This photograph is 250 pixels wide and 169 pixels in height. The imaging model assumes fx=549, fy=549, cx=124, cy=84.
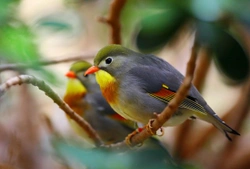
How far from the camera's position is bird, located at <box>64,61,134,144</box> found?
1163mm

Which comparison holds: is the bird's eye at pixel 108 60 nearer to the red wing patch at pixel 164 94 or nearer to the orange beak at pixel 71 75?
the red wing patch at pixel 164 94

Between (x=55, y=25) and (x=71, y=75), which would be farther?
(x=71, y=75)

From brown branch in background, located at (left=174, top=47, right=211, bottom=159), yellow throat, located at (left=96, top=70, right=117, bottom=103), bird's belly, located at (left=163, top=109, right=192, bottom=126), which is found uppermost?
yellow throat, located at (left=96, top=70, right=117, bottom=103)

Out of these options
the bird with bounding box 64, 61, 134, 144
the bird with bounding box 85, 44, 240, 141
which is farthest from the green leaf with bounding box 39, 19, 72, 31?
the bird with bounding box 85, 44, 240, 141

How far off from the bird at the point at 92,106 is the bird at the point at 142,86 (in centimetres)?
28

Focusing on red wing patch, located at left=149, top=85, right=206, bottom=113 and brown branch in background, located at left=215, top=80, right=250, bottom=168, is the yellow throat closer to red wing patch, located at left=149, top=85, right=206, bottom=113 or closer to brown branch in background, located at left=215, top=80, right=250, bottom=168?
red wing patch, located at left=149, top=85, right=206, bottom=113

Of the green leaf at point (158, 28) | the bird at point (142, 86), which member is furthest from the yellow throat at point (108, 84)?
the green leaf at point (158, 28)

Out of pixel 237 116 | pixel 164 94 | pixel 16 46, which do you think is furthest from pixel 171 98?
pixel 237 116

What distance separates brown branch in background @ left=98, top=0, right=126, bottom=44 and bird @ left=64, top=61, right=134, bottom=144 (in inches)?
4.3

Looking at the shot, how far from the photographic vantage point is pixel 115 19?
3.40 feet

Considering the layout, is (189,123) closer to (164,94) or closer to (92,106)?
(92,106)

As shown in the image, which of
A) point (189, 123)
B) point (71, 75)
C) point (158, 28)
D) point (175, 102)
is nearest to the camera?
point (175, 102)

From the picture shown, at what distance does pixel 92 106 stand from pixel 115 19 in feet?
0.88

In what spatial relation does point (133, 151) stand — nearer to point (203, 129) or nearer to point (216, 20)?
point (216, 20)
